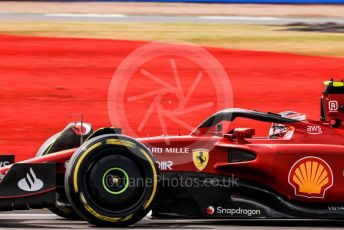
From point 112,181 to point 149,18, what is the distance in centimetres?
2676

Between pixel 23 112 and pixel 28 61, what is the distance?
19.6 ft

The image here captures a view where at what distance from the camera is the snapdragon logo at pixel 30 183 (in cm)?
782

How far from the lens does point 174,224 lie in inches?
328

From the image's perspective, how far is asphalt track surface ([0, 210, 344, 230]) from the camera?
26.5ft

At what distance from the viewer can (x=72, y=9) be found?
37.5 meters

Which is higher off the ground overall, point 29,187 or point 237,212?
point 29,187

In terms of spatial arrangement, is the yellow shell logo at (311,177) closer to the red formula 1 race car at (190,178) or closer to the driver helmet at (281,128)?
the red formula 1 race car at (190,178)

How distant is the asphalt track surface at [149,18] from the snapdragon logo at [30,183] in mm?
25443

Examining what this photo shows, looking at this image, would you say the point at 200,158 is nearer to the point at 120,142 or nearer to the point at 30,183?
the point at 120,142

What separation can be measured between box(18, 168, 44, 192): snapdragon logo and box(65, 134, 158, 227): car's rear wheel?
0.27 m

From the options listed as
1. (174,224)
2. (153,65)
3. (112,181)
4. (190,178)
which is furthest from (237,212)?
(153,65)

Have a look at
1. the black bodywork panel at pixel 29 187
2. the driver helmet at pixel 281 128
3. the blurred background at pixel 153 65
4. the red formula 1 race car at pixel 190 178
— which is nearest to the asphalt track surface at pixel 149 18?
the blurred background at pixel 153 65

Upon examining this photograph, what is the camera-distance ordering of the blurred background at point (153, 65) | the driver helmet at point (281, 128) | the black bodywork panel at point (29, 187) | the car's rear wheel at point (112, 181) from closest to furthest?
the car's rear wheel at point (112, 181)
the black bodywork panel at point (29, 187)
the driver helmet at point (281, 128)
the blurred background at point (153, 65)

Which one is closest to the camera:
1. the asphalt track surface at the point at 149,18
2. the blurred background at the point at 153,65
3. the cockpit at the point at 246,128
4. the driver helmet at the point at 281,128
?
the cockpit at the point at 246,128
